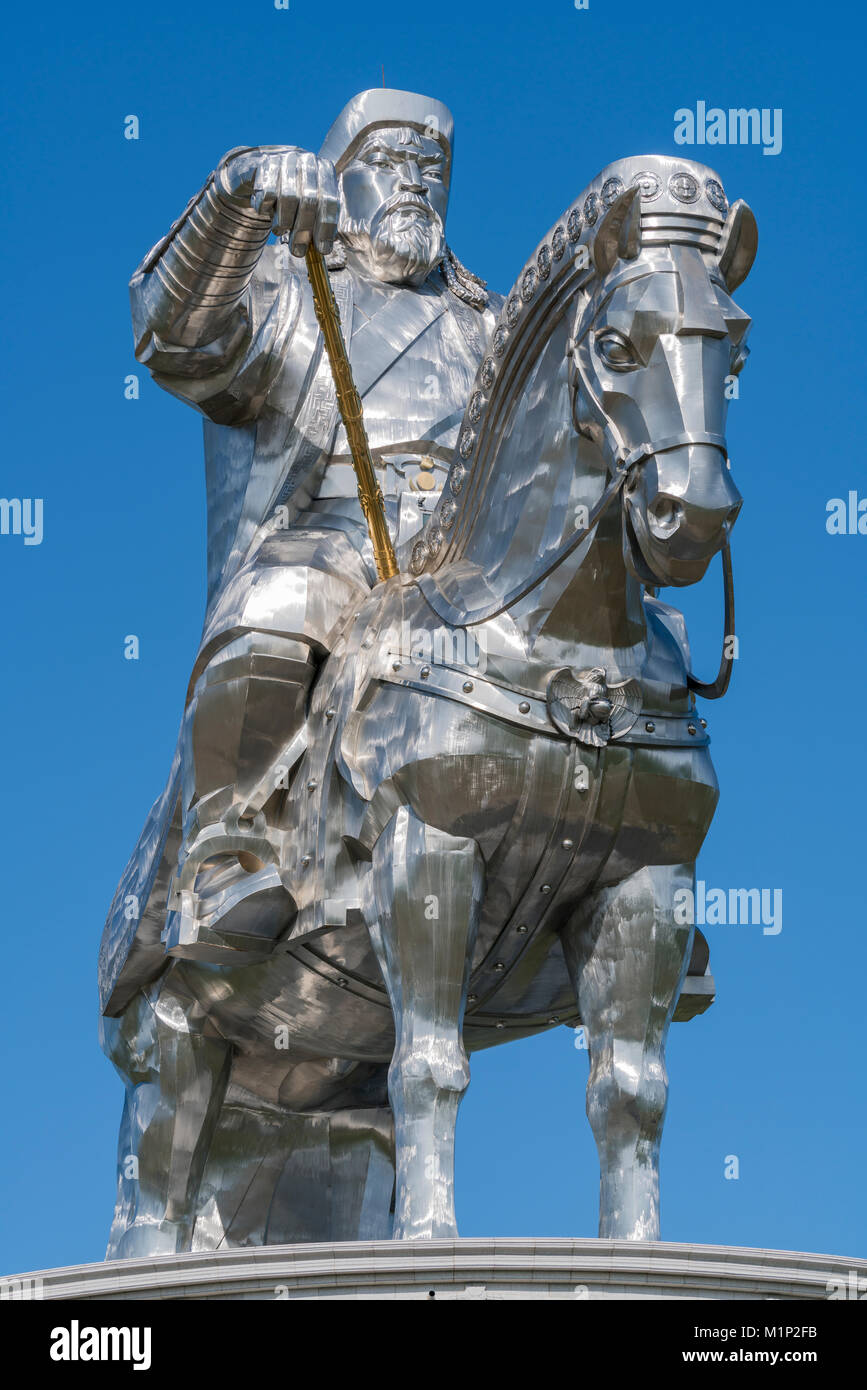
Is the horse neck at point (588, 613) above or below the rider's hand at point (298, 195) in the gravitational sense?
below

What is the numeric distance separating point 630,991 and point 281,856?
1745 millimetres

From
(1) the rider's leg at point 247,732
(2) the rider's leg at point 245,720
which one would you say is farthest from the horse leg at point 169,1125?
(2) the rider's leg at point 245,720

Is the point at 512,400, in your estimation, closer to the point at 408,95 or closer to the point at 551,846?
the point at 551,846

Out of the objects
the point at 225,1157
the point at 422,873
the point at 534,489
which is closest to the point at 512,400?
the point at 534,489

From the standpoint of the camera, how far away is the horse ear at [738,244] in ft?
37.6

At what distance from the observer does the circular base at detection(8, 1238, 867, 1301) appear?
33.2 ft

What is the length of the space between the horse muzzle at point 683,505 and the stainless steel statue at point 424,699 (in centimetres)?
1

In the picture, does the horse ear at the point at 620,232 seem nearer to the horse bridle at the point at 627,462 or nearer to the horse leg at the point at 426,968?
the horse bridle at the point at 627,462

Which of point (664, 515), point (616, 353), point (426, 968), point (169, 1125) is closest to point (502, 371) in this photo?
point (616, 353)

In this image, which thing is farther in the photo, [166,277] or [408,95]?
[408,95]

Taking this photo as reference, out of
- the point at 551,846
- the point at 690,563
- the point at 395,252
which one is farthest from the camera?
the point at 395,252

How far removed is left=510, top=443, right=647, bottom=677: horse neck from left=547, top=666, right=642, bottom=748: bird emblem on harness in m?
0.08

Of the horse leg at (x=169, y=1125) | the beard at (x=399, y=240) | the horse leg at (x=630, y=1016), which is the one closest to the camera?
the horse leg at (x=630, y=1016)

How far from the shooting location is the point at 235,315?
43.7ft
